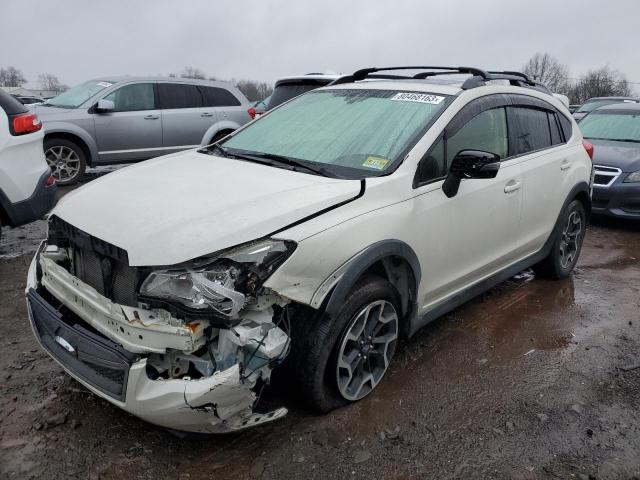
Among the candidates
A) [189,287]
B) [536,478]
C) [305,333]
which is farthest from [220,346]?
[536,478]

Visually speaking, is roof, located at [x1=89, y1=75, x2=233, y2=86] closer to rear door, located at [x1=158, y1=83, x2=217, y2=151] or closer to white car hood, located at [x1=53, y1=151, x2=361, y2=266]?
rear door, located at [x1=158, y1=83, x2=217, y2=151]

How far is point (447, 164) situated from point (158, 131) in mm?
7025

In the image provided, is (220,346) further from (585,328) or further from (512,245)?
(585,328)

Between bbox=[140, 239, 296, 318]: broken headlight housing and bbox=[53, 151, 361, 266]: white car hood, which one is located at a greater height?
bbox=[53, 151, 361, 266]: white car hood

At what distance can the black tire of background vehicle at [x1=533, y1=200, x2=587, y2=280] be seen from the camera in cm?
466

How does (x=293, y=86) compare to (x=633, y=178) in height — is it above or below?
above

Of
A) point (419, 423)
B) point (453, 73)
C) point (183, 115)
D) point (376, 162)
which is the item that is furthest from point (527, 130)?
point (183, 115)

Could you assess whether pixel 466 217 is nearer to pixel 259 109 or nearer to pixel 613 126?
pixel 613 126

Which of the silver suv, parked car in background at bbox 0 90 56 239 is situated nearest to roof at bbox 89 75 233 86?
the silver suv

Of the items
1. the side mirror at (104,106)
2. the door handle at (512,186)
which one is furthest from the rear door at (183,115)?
the door handle at (512,186)

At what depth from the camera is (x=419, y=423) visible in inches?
114

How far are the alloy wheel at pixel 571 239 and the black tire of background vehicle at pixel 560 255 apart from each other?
0.01 m

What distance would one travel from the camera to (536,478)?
2.55 m

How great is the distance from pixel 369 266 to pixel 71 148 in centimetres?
718
